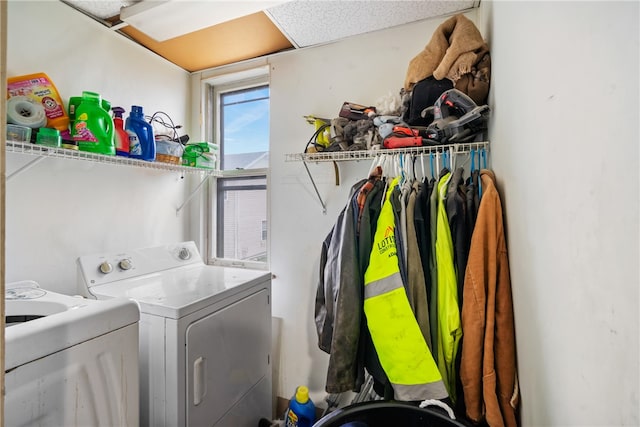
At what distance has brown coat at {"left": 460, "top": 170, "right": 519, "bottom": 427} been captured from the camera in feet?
2.70

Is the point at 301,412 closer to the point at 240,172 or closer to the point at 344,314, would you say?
the point at 344,314

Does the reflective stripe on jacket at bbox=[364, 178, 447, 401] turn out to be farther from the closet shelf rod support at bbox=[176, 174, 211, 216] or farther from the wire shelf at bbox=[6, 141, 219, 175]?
the closet shelf rod support at bbox=[176, 174, 211, 216]

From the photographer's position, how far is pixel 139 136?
60.5 inches

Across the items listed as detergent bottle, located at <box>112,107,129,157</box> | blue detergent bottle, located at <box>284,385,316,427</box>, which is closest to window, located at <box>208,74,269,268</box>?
detergent bottle, located at <box>112,107,129,157</box>

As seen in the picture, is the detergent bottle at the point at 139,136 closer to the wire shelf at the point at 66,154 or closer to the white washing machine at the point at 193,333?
the wire shelf at the point at 66,154

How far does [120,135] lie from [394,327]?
63.2 inches

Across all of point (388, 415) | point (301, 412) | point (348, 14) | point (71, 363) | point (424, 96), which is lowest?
point (301, 412)

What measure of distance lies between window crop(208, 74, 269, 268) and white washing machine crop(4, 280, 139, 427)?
116cm

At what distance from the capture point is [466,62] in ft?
3.68

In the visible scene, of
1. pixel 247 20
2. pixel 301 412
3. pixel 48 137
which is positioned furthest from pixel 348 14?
pixel 301 412

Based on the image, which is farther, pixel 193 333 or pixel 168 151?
pixel 168 151

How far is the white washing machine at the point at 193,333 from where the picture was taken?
113 cm

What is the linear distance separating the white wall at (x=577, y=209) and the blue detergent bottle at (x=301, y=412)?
1192 millimetres

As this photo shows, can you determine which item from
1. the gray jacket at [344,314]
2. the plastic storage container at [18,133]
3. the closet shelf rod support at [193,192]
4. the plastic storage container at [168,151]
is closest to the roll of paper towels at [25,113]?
the plastic storage container at [18,133]
